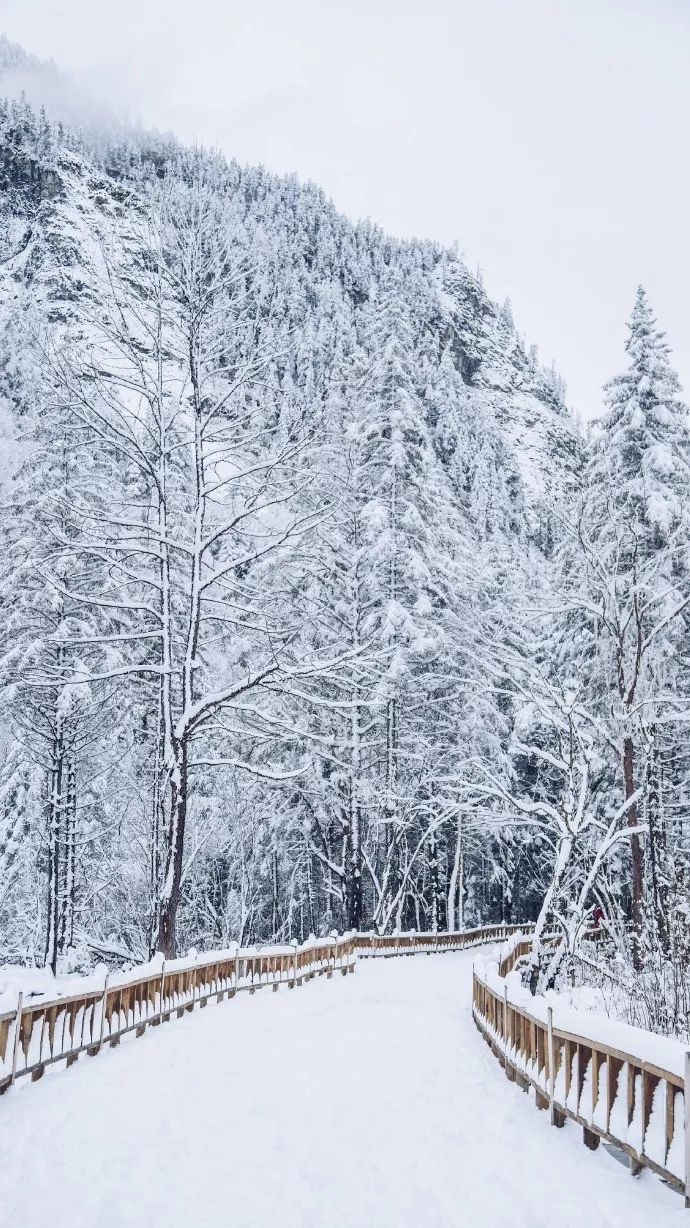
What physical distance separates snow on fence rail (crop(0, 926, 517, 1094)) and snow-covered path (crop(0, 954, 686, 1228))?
28 centimetres

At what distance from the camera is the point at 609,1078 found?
5953 millimetres

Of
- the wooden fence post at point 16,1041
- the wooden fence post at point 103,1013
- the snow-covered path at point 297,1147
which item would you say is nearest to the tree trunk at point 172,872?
the snow-covered path at point 297,1147

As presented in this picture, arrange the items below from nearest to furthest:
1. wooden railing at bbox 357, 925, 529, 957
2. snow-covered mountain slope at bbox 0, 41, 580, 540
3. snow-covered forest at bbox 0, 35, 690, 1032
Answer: snow-covered forest at bbox 0, 35, 690, 1032 → wooden railing at bbox 357, 925, 529, 957 → snow-covered mountain slope at bbox 0, 41, 580, 540

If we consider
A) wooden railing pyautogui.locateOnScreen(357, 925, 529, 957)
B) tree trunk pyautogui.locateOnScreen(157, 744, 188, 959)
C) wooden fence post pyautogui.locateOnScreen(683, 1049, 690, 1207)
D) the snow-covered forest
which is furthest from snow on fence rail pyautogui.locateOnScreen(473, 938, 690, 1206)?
wooden railing pyautogui.locateOnScreen(357, 925, 529, 957)

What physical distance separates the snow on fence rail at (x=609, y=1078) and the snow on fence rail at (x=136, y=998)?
4.50m

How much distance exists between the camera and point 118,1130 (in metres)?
6.39

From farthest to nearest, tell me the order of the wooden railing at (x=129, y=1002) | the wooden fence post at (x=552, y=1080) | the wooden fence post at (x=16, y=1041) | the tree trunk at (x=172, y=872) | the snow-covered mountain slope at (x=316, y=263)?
the snow-covered mountain slope at (x=316, y=263) → the tree trunk at (x=172, y=872) → the wooden railing at (x=129, y=1002) → the wooden fence post at (x=16, y=1041) → the wooden fence post at (x=552, y=1080)

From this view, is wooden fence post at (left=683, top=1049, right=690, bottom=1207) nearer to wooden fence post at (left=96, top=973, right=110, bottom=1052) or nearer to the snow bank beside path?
the snow bank beside path

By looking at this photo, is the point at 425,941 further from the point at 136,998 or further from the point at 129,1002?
the point at 129,1002

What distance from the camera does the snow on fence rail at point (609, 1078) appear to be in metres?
5.07

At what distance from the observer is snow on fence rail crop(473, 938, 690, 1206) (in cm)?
507

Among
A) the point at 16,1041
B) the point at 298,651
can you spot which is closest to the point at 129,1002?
the point at 16,1041

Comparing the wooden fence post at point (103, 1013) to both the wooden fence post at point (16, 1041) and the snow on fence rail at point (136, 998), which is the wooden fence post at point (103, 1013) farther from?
the wooden fence post at point (16, 1041)

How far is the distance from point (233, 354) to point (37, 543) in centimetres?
742
